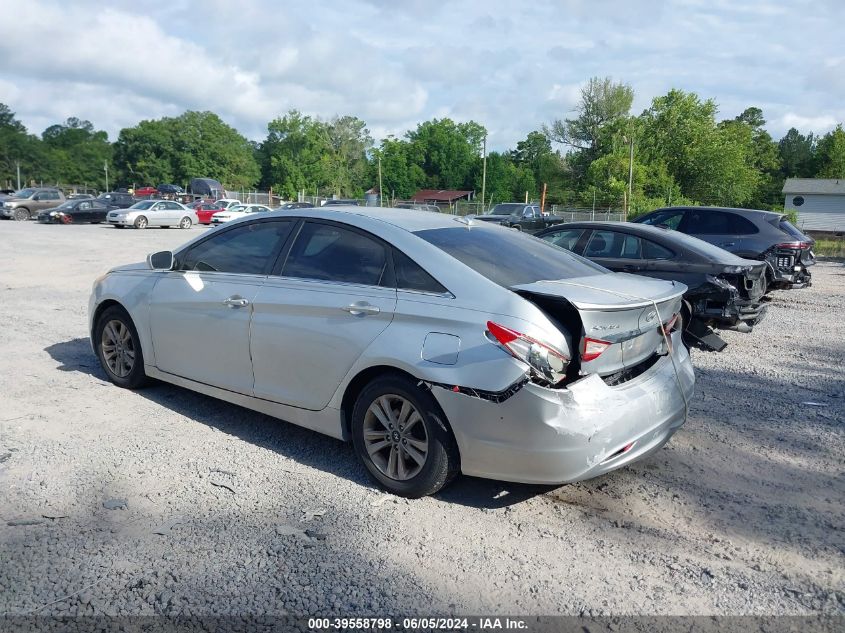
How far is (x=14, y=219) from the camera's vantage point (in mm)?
37469

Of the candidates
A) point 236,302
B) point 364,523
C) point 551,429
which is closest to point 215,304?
point 236,302

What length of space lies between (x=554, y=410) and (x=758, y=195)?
77.3m

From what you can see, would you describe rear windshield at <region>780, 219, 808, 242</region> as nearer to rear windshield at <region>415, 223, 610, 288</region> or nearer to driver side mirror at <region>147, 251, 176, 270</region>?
rear windshield at <region>415, 223, 610, 288</region>

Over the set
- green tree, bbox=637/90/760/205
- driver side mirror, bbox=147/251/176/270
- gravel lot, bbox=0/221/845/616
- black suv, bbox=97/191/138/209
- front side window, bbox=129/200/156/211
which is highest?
green tree, bbox=637/90/760/205

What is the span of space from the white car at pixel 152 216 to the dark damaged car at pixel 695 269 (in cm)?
2953

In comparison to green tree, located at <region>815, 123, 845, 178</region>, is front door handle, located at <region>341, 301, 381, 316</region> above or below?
below

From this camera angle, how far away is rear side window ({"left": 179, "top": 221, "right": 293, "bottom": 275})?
4.84 metres

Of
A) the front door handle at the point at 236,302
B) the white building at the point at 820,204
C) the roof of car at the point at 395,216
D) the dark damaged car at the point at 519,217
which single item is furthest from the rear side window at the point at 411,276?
the white building at the point at 820,204

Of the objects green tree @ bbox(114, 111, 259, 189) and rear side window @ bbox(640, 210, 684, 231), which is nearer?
rear side window @ bbox(640, 210, 684, 231)

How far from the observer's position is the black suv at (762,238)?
11.9 meters

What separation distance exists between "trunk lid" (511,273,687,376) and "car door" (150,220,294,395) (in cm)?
194

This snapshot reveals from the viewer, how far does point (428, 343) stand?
12.3 ft

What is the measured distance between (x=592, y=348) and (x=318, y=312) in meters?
1.68

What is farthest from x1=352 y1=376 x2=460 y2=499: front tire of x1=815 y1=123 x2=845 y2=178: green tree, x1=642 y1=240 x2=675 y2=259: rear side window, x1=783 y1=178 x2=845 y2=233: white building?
x1=815 y1=123 x2=845 y2=178: green tree
